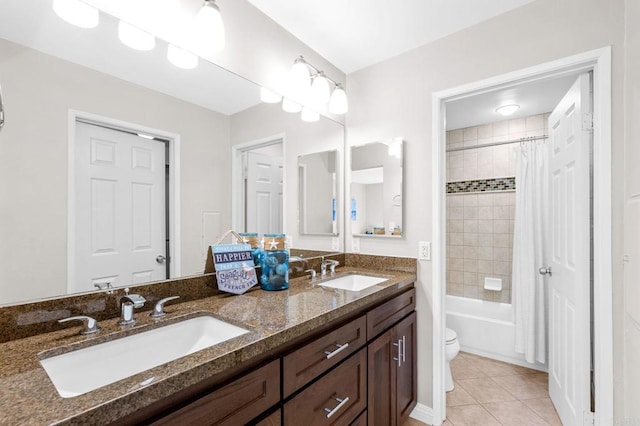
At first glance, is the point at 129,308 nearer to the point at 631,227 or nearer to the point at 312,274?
the point at 312,274

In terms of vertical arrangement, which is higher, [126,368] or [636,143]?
[636,143]

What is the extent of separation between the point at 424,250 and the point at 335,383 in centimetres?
106

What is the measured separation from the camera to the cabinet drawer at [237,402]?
27.5 inches

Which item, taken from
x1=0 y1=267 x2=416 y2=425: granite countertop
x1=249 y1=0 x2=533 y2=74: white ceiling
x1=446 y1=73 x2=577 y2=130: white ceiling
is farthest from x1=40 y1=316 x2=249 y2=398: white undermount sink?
x1=446 y1=73 x2=577 y2=130: white ceiling

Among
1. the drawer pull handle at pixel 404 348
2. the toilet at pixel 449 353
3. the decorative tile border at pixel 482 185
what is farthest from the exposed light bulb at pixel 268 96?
the decorative tile border at pixel 482 185

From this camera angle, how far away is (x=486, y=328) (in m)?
2.76

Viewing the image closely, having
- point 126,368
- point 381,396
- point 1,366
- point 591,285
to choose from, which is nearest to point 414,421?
point 381,396

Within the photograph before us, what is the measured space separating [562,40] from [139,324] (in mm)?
2245

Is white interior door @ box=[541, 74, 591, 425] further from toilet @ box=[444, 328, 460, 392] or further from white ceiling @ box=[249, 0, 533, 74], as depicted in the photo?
white ceiling @ box=[249, 0, 533, 74]

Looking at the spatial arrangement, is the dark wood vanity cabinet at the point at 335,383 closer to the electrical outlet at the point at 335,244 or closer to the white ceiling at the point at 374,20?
the electrical outlet at the point at 335,244

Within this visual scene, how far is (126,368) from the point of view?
2.89 feet

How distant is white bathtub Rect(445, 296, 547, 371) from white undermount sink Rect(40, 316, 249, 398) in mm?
2604

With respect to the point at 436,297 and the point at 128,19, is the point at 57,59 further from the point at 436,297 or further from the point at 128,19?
the point at 436,297

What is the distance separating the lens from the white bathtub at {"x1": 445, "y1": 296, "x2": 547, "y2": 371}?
8.65 ft
